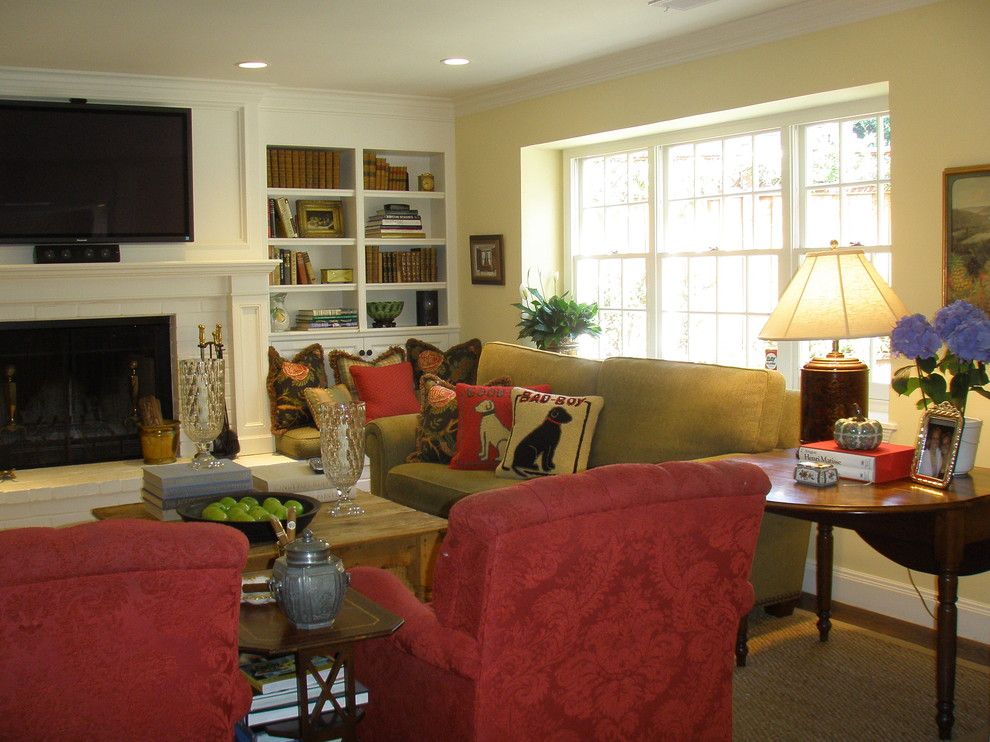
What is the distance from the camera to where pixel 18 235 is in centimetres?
552

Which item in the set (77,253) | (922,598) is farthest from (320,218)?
(922,598)

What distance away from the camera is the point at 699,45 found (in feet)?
16.3

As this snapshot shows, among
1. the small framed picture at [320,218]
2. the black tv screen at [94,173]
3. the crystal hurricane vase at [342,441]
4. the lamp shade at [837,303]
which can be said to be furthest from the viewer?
the small framed picture at [320,218]

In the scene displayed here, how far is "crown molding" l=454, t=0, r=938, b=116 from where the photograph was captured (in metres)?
4.25

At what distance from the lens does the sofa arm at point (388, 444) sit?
193 inches

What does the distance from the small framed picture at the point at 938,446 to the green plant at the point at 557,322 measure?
2.89 metres

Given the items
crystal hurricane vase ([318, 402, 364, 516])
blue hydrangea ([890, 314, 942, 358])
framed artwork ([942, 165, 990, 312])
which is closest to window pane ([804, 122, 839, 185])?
framed artwork ([942, 165, 990, 312])

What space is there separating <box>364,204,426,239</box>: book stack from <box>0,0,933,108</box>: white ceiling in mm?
1016

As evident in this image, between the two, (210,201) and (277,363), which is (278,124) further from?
(277,363)

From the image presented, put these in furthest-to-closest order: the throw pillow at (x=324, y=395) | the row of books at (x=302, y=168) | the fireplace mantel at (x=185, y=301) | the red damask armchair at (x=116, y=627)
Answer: the row of books at (x=302, y=168), the throw pillow at (x=324, y=395), the fireplace mantel at (x=185, y=301), the red damask armchair at (x=116, y=627)

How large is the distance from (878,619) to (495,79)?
364 cm

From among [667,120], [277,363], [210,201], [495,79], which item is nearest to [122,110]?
[210,201]

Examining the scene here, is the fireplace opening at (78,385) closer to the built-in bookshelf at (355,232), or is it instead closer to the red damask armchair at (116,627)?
the built-in bookshelf at (355,232)

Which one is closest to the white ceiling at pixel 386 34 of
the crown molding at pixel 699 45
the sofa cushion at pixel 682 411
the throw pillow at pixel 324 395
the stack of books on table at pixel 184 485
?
the crown molding at pixel 699 45
